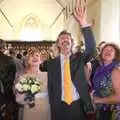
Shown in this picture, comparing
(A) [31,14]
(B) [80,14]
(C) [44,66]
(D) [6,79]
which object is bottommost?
(D) [6,79]

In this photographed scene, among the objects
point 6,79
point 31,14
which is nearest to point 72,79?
point 6,79

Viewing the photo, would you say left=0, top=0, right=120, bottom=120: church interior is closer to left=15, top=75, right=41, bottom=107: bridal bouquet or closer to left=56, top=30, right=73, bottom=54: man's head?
left=15, top=75, right=41, bottom=107: bridal bouquet

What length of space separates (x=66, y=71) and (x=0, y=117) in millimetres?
1527

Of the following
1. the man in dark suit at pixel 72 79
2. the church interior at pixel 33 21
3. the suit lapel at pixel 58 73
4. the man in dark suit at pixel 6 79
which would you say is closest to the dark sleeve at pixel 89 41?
the man in dark suit at pixel 72 79

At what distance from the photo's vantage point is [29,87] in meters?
4.39

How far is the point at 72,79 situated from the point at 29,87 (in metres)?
0.52

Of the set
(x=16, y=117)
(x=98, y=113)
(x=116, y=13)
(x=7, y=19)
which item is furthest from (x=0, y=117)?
(x=7, y=19)

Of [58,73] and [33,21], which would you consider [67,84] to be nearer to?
[58,73]

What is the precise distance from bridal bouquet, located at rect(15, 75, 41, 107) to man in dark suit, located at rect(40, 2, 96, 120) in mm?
206

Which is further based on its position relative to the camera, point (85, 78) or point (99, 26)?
point (99, 26)

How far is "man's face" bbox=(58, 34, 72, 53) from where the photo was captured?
4.19 m

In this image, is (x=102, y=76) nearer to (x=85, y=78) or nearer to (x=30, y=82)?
(x=85, y=78)

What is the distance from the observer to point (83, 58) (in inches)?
164

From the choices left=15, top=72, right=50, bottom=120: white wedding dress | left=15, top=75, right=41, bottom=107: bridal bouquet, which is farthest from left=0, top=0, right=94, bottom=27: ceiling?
left=15, top=75, right=41, bottom=107: bridal bouquet
